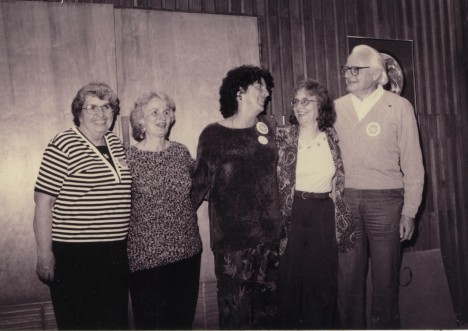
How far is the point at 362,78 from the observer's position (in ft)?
7.91

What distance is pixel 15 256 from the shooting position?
2.47 metres

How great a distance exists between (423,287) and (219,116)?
1967 mm

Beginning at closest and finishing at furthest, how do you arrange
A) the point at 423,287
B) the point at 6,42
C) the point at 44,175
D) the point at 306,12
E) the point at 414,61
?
the point at 44,175, the point at 6,42, the point at 423,287, the point at 306,12, the point at 414,61

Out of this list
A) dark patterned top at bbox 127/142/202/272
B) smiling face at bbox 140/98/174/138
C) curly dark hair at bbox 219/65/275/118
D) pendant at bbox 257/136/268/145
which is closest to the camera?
dark patterned top at bbox 127/142/202/272

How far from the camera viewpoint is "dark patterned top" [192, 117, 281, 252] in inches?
82.5

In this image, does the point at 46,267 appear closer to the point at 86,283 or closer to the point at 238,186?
the point at 86,283

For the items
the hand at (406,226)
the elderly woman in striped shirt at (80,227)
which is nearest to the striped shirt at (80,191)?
the elderly woman in striped shirt at (80,227)

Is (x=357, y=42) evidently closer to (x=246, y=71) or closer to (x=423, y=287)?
(x=246, y=71)

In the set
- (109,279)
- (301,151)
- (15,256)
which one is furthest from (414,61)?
(15,256)

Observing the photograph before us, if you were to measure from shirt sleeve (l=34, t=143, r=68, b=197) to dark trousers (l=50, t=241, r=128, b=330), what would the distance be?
271 millimetres

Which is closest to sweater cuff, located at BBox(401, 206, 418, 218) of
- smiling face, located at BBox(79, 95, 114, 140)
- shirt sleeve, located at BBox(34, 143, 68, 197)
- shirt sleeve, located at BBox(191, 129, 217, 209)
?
shirt sleeve, located at BBox(191, 129, 217, 209)

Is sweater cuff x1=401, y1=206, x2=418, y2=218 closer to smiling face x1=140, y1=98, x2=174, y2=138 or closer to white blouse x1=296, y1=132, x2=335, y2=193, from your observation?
white blouse x1=296, y1=132, x2=335, y2=193

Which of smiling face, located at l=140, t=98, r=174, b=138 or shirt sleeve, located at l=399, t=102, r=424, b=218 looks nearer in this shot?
smiling face, located at l=140, t=98, r=174, b=138

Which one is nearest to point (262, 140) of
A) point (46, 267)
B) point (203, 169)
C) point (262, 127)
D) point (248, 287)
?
point (262, 127)
